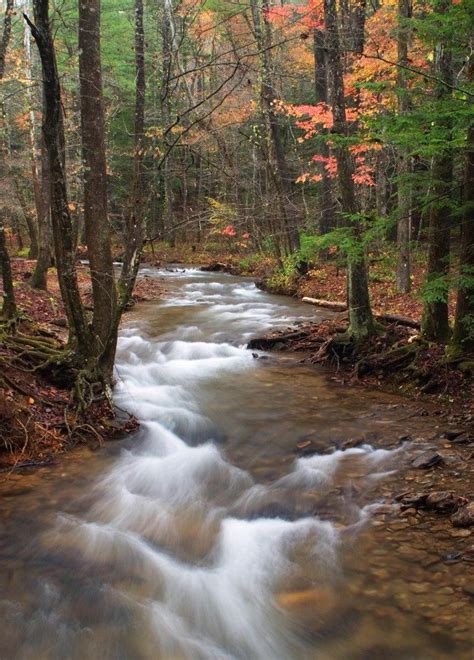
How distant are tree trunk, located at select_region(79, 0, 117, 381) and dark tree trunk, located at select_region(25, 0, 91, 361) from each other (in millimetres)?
279

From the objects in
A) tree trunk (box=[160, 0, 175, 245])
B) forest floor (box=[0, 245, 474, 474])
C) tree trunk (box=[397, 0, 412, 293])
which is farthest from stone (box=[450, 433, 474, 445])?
tree trunk (box=[160, 0, 175, 245])

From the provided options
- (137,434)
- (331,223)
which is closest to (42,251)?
(137,434)

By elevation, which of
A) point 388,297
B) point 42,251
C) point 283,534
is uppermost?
point 42,251

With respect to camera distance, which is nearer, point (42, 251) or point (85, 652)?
point (85, 652)

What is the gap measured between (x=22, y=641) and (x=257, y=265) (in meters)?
21.2

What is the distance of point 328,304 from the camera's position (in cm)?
1464

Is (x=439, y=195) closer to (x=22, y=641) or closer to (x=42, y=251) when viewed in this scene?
(x=22, y=641)

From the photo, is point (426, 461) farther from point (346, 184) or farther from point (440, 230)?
point (346, 184)

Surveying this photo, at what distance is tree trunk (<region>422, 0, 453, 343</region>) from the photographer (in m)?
6.88

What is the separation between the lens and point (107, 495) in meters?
5.63

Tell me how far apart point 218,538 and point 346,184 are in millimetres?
6170

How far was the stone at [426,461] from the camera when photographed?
5609 millimetres

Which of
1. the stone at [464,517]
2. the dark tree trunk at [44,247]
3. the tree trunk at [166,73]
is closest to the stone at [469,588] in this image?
the stone at [464,517]

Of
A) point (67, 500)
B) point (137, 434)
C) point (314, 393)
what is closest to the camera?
point (67, 500)
